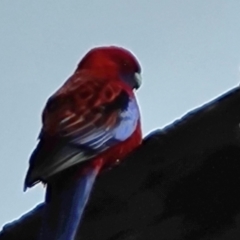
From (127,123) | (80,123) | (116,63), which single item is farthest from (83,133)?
(116,63)

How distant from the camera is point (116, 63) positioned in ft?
6.03

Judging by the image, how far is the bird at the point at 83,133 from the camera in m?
1.20

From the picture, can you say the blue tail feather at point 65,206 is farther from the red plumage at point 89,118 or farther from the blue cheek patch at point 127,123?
the blue cheek patch at point 127,123

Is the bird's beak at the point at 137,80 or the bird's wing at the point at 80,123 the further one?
the bird's beak at the point at 137,80

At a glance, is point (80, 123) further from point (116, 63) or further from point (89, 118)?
point (116, 63)

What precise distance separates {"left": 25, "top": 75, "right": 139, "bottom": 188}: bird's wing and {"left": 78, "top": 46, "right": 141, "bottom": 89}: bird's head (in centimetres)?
13

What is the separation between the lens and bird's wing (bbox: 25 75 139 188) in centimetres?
130

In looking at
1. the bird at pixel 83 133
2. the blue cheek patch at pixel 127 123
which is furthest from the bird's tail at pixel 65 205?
the blue cheek patch at pixel 127 123

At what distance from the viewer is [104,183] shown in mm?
1204

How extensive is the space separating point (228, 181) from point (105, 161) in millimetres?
361

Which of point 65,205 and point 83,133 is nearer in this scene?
point 65,205

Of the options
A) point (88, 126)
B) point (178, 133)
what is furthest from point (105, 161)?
point (178, 133)

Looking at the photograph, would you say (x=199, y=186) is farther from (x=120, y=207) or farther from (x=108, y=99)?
(x=108, y=99)

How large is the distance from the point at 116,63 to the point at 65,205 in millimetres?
739
